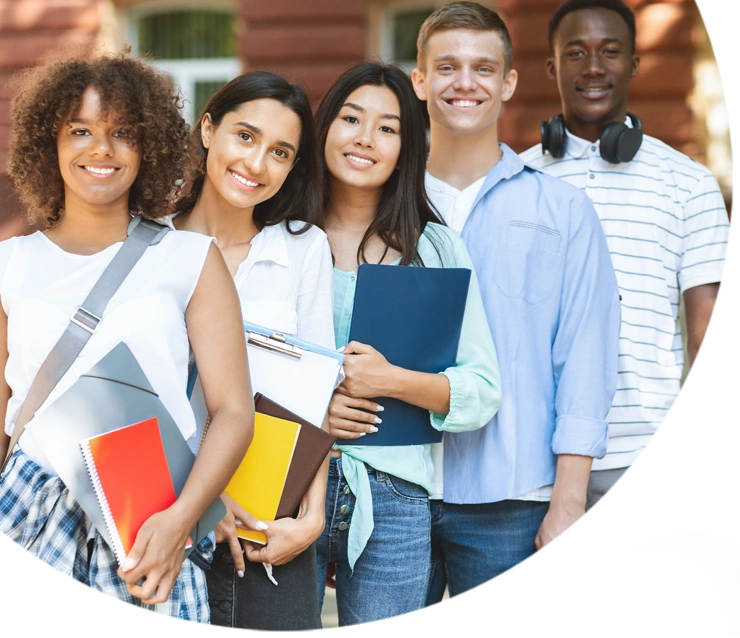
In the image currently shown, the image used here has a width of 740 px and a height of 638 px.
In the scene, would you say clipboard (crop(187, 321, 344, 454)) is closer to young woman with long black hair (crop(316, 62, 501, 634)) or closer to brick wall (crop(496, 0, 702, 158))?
Result: young woman with long black hair (crop(316, 62, 501, 634))

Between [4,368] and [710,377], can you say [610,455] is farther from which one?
[4,368]

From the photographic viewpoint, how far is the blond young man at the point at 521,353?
2434 millimetres

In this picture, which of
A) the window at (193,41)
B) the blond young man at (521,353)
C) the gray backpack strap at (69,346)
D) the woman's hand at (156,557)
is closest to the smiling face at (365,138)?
the blond young man at (521,353)

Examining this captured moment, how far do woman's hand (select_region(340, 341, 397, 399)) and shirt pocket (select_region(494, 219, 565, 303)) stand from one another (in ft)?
1.61

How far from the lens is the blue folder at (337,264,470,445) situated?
219cm

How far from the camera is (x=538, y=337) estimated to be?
8.24ft

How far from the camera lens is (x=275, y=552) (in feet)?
6.49

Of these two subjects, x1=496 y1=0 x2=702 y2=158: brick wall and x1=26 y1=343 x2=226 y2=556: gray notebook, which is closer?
x1=26 y1=343 x2=226 y2=556: gray notebook

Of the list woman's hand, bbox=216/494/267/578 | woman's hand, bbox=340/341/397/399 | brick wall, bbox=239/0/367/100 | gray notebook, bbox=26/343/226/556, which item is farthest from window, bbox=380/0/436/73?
gray notebook, bbox=26/343/226/556

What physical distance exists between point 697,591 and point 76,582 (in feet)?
3.41

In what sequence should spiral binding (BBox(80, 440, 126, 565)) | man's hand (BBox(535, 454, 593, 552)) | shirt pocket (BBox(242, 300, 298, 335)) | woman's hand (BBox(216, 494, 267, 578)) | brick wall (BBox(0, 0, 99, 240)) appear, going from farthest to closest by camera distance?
brick wall (BBox(0, 0, 99, 240)), man's hand (BBox(535, 454, 593, 552)), shirt pocket (BBox(242, 300, 298, 335)), woman's hand (BBox(216, 494, 267, 578)), spiral binding (BBox(80, 440, 126, 565))

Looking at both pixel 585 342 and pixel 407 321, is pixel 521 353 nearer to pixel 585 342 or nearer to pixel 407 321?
pixel 585 342

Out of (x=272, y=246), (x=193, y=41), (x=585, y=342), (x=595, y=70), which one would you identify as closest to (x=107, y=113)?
(x=272, y=246)

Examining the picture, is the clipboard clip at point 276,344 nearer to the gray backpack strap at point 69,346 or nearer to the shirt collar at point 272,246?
the shirt collar at point 272,246
